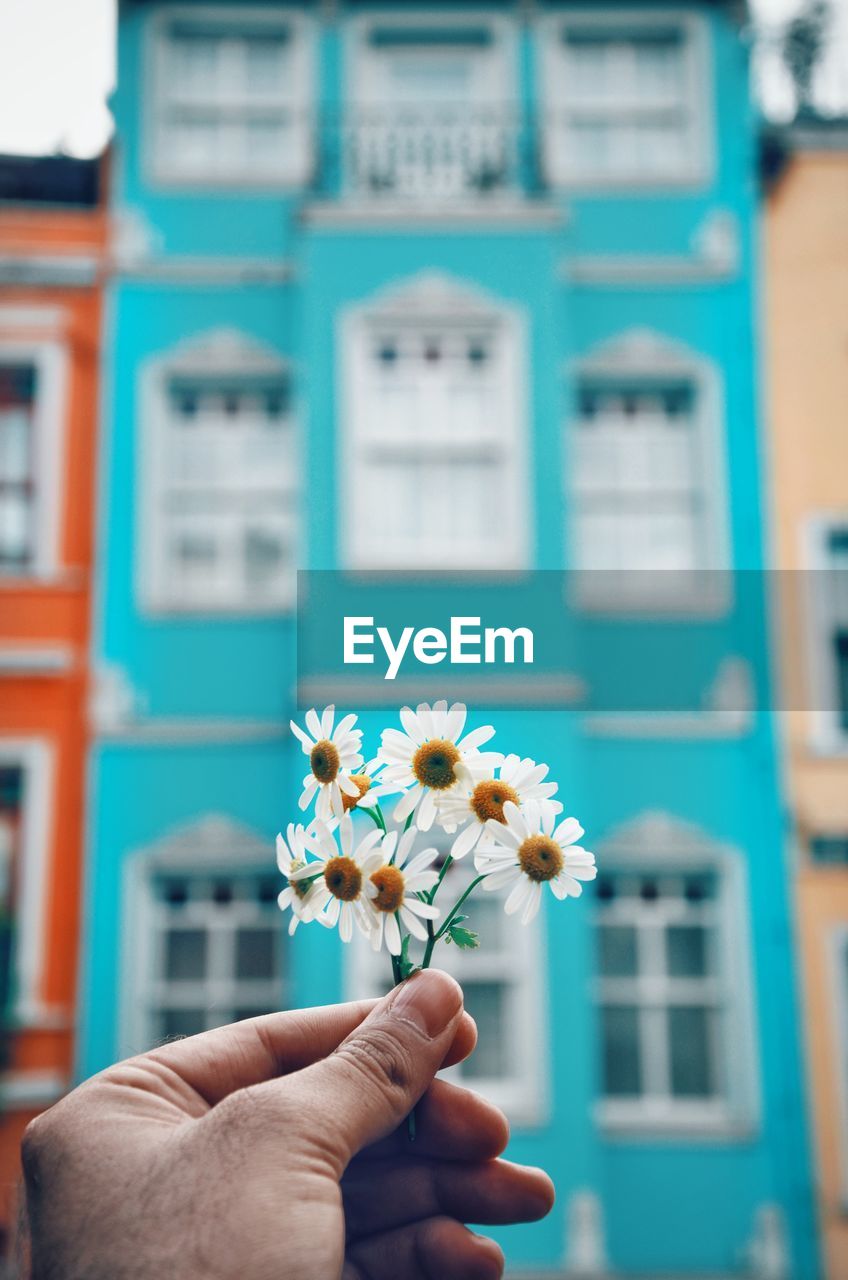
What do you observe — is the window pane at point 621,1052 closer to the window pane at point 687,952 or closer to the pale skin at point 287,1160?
the window pane at point 687,952

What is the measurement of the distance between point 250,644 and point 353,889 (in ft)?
8.54

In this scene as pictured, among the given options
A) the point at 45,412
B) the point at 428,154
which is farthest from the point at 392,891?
the point at 428,154

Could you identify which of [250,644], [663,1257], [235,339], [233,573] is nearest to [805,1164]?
[663,1257]

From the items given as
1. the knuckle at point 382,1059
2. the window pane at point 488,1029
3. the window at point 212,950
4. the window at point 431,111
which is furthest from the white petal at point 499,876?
the window at point 431,111

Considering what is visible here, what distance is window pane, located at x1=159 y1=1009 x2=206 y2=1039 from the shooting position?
3000 mm

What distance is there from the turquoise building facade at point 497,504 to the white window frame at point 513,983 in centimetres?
1

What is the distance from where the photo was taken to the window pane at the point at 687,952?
3020 mm

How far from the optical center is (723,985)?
2975 mm

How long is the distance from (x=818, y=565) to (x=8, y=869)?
243 cm

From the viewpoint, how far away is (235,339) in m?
3.35

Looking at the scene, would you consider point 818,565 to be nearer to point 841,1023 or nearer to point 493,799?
point 841,1023

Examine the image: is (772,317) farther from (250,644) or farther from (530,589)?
(250,644)

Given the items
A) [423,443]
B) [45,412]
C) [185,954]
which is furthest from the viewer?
[45,412]

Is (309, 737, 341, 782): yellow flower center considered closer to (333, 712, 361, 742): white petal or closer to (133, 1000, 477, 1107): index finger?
(333, 712, 361, 742): white petal
